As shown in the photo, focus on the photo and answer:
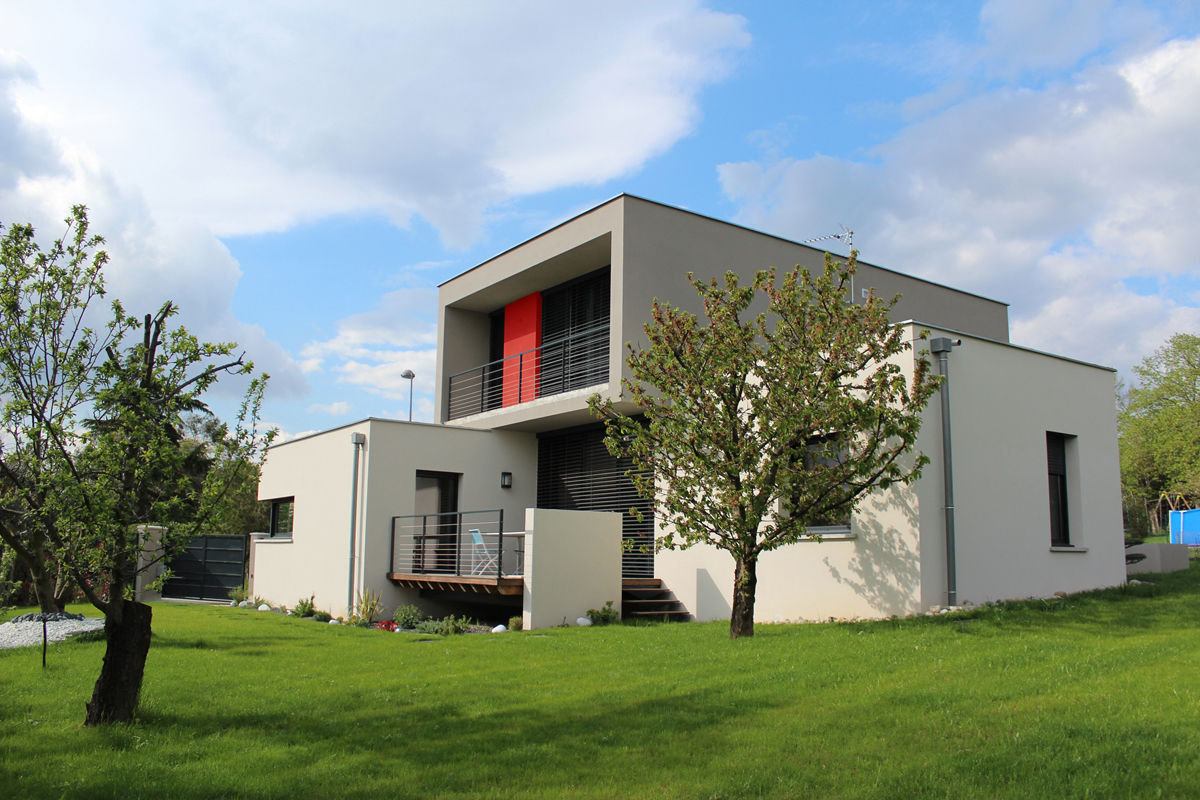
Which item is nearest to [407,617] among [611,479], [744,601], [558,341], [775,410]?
[611,479]

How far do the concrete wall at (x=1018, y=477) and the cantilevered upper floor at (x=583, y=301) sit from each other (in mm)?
3088

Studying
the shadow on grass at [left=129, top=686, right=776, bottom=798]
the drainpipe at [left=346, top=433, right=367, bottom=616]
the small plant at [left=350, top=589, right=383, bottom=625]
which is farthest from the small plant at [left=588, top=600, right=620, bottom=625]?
the shadow on grass at [left=129, top=686, right=776, bottom=798]

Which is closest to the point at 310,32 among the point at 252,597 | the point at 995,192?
the point at 995,192

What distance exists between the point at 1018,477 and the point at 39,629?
46.5 feet

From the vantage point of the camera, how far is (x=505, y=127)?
36.8ft

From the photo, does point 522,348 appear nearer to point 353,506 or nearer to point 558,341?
point 558,341

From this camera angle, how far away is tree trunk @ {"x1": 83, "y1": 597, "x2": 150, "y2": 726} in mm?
6805

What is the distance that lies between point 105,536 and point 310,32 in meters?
5.89

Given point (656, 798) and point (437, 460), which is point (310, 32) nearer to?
point (656, 798)

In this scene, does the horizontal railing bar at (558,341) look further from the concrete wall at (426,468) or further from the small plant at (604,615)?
the small plant at (604,615)

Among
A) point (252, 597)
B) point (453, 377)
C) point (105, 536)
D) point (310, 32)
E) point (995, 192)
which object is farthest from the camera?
point (252, 597)

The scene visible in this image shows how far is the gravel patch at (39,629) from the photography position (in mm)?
11883

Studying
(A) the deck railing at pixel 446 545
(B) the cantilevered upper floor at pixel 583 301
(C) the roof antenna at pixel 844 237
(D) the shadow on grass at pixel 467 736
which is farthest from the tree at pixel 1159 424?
(D) the shadow on grass at pixel 467 736

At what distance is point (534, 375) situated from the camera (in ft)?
Result: 63.7
